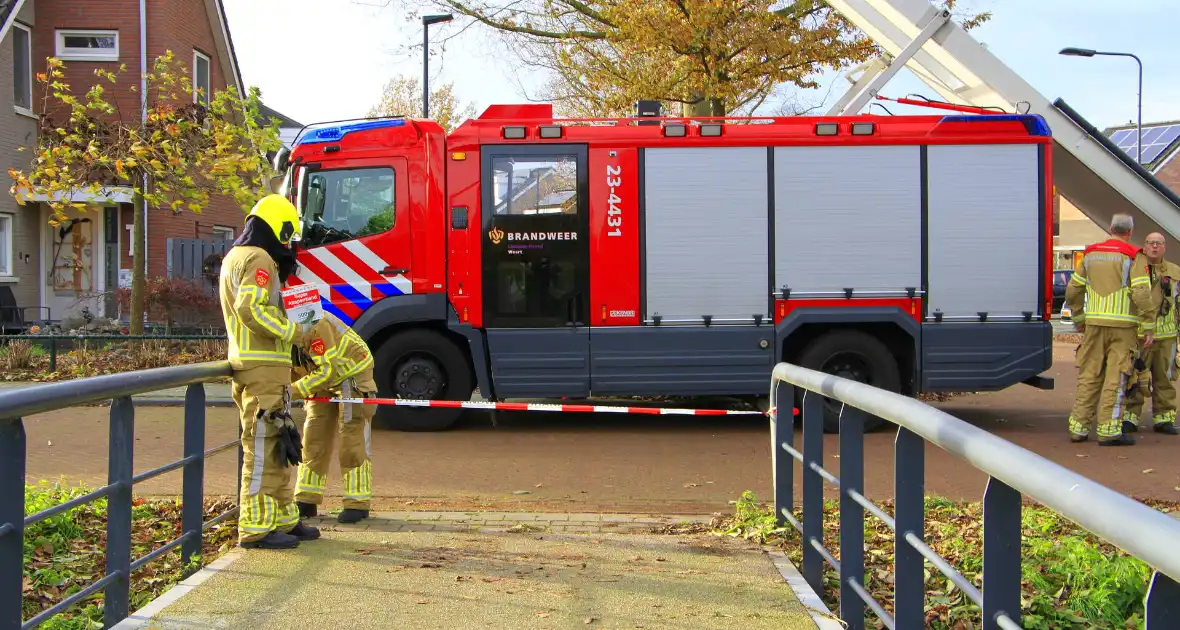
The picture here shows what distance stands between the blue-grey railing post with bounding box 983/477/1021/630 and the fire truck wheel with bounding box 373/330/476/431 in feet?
25.7

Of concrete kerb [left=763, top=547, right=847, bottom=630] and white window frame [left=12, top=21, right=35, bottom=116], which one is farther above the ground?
white window frame [left=12, top=21, right=35, bottom=116]

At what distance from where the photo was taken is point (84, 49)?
21.1 meters

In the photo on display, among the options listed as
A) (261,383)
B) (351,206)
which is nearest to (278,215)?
(261,383)

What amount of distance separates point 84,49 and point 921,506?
2229cm

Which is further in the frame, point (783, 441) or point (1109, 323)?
point (1109, 323)

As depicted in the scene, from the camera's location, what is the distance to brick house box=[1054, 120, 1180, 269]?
3794 cm

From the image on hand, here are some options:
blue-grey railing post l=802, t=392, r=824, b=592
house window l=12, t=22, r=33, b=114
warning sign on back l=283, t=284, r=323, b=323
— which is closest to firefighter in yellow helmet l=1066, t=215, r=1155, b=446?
blue-grey railing post l=802, t=392, r=824, b=592

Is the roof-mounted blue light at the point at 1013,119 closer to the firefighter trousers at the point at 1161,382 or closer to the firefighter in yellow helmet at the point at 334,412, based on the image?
the firefighter trousers at the point at 1161,382

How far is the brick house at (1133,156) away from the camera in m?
37.9

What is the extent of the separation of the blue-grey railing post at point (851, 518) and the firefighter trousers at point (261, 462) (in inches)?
107

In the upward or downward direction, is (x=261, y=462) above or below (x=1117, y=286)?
below

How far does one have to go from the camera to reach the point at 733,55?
15.1 m

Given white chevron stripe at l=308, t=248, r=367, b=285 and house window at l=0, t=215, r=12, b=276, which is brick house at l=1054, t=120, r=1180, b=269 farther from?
house window at l=0, t=215, r=12, b=276

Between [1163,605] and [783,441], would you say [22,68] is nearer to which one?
[783,441]
